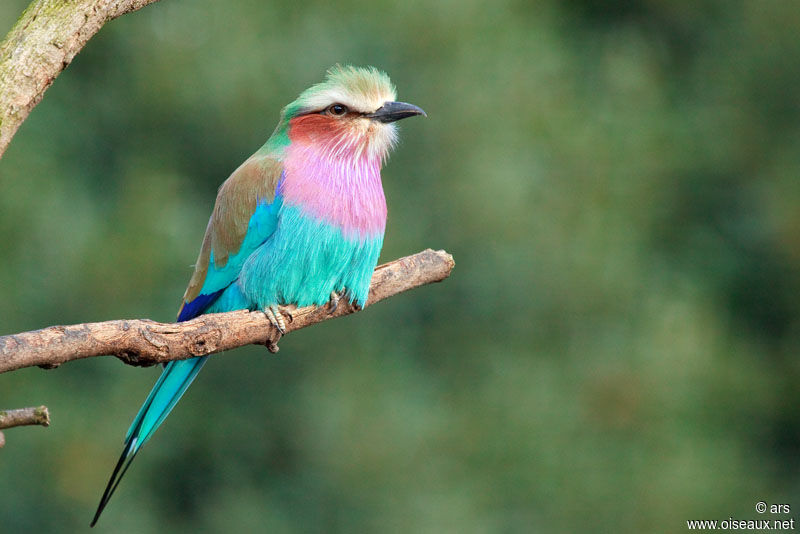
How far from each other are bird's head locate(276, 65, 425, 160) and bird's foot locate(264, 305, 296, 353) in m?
0.57

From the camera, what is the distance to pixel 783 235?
29.0 feet

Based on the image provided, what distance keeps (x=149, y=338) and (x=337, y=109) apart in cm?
138

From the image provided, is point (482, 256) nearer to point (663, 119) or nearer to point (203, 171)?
point (203, 171)

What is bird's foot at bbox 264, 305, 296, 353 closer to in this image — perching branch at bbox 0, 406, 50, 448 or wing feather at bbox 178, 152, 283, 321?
wing feather at bbox 178, 152, 283, 321

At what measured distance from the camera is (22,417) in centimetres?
239

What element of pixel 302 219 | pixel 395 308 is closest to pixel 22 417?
pixel 302 219

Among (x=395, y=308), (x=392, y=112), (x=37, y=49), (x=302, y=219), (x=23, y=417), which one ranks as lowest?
(x=395, y=308)

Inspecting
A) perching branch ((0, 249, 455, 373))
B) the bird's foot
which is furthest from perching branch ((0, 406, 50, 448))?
the bird's foot

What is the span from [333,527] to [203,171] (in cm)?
256

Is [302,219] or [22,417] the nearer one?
[22,417]

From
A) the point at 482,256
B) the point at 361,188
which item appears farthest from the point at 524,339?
the point at 361,188

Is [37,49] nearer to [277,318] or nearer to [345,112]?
[277,318]

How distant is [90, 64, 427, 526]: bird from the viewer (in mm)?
3688

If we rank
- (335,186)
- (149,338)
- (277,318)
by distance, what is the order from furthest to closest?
(335,186) < (277,318) < (149,338)
